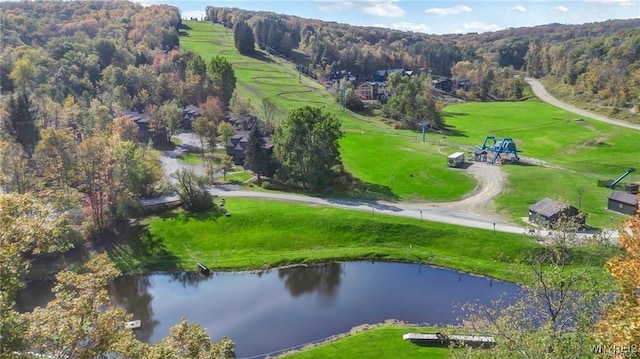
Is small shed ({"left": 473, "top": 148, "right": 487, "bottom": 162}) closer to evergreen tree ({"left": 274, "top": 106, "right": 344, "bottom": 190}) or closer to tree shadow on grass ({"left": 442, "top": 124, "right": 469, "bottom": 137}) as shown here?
tree shadow on grass ({"left": 442, "top": 124, "right": 469, "bottom": 137})

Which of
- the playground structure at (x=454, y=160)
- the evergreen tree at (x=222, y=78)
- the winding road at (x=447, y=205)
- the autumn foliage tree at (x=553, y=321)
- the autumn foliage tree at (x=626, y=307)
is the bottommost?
the winding road at (x=447, y=205)

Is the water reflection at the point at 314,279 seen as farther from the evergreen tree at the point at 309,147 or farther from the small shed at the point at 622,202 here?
the small shed at the point at 622,202

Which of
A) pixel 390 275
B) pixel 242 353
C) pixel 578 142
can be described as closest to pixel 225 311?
pixel 242 353

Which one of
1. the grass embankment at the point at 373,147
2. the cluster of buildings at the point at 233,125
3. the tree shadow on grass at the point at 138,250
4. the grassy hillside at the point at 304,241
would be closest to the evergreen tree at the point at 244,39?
the grass embankment at the point at 373,147

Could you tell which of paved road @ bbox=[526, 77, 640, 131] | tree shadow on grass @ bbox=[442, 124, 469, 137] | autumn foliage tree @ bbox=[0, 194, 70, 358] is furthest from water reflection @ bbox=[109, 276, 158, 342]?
paved road @ bbox=[526, 77, 640, 131]

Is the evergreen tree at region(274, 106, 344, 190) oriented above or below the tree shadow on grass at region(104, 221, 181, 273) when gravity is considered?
above
